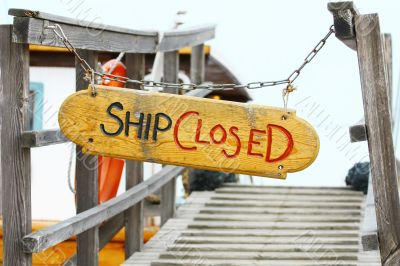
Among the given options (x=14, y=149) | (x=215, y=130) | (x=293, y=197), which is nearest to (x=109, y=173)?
(x=293, y=197)

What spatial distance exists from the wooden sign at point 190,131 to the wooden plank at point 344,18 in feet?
1.34

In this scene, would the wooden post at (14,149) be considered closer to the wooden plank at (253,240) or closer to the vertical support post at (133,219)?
the vertical support post at (133,219)

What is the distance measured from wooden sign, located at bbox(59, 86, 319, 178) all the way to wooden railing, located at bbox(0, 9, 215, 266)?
1.88 ft

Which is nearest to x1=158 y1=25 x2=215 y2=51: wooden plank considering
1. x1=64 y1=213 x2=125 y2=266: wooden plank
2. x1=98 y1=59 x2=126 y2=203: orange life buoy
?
x1=98 y1=59 x2=126 y2=203: orange life buoy

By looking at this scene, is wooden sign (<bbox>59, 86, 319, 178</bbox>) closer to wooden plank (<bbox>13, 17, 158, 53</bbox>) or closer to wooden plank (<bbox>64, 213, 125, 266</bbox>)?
wooden plank (<bbox>13, 17, 158, 53</bbox>)

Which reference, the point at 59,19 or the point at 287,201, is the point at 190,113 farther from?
the point at 287,201

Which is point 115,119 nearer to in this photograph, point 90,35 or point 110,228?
point 90,35

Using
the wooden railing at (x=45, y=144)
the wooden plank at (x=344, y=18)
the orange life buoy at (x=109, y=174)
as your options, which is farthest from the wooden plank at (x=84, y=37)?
the wooden plank at (x=344, y=18)

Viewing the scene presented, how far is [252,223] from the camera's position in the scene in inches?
297

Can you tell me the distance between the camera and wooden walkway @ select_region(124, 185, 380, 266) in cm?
659

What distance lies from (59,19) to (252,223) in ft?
10.1

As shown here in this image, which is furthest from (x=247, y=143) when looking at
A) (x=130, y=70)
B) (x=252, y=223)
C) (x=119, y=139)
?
(x=252, y=223)

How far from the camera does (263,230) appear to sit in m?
7.36

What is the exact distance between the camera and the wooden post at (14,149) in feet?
15.3
